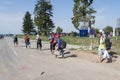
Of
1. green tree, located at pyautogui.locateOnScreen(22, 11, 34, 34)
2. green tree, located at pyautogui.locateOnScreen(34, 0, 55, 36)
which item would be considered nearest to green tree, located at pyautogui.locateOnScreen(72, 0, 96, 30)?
green tree, located at pyautogui.locateOnScreen(34, 0, 55, 36)

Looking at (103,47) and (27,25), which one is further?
(27,25)

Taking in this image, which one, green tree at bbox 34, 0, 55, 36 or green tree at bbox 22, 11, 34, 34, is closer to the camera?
green tree at bbox 34, 0, 55, 36

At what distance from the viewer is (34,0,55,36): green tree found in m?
94.6

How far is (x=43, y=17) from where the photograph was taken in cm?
9525

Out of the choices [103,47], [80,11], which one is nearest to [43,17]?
[80,11]

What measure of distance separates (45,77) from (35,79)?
0.60 m

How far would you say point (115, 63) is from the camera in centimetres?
1698

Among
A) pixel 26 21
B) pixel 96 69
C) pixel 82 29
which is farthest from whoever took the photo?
pixel 26 21

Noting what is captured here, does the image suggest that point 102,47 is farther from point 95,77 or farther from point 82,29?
point 82,29

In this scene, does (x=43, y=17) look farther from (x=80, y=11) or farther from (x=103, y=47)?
(x=103, y=47)

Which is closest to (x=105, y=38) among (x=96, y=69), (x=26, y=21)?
(x=96, y=69)

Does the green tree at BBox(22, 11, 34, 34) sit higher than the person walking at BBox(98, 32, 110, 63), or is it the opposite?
the green tree at BBox(22, 11, 34, 34)

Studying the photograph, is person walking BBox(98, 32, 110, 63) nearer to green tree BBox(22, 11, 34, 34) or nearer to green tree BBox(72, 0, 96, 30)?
green tree BBox(72, 0, 96, 30)

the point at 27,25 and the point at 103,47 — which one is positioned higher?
the point at 27,25
